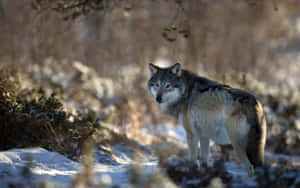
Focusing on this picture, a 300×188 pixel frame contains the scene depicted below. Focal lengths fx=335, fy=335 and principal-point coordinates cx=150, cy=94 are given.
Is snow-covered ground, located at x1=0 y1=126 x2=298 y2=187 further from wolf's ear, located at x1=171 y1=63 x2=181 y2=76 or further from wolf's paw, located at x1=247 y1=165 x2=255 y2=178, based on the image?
wolf's ear, located at x1=171 y1=63 x2=181 y2=76

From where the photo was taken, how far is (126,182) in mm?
3932

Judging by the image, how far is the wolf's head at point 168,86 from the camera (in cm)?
529

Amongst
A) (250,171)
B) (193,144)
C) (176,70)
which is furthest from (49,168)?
(250,171)

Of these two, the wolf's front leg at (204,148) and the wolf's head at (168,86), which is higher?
the wolf's head at (168,86)

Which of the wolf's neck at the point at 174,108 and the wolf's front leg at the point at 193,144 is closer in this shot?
the wolf's front leg at the point at 193,144

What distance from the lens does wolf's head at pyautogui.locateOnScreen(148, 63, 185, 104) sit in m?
5.29

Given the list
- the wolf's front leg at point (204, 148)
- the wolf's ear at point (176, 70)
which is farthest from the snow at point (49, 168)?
the wolf's ear at point (176, 70)

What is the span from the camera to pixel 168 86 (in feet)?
17.5

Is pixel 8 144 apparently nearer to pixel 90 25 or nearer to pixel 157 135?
pixel 157 135

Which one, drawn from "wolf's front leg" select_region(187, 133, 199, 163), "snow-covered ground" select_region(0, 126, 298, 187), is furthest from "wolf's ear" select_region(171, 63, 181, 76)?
"snow-covered ground" select_region(0, 126, 298, 187)

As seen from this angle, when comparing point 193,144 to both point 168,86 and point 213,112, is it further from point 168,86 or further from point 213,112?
point 168,86

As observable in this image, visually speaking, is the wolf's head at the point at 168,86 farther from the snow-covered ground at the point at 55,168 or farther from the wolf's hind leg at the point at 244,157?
the wolf's hind leg at the point at 244,157

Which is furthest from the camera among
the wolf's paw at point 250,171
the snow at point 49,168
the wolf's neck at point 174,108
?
the wolf's neck at point 174,108

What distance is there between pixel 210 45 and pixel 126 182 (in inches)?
516
